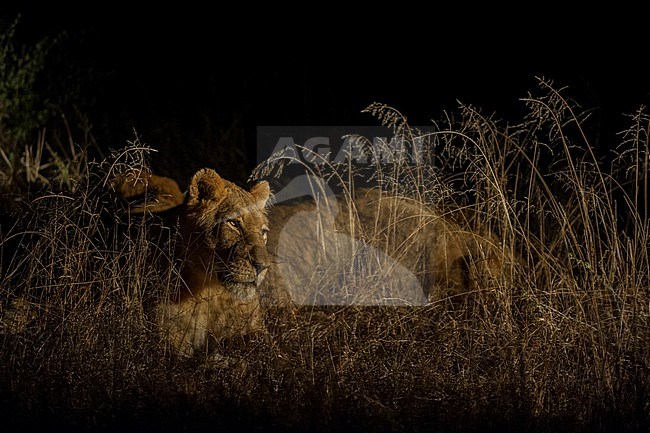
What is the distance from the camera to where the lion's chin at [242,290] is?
5875mm

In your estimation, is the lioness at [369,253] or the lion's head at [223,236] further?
the lioness at [369,253]

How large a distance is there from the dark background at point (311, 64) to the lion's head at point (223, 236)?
4313mm

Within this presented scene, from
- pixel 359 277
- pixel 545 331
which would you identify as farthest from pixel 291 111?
pixel 545 331

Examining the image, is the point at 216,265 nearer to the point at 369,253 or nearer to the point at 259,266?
the point at 259,266

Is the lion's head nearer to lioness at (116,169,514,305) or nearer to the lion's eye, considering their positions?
the lion's eye

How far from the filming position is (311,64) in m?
13.0

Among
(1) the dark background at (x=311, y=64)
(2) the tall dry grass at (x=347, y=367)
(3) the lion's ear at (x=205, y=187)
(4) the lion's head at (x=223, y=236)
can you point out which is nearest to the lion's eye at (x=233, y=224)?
(4) the lion's head at (x=223, y=236)

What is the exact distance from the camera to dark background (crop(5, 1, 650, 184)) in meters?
10.8

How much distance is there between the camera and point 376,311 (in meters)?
6.34

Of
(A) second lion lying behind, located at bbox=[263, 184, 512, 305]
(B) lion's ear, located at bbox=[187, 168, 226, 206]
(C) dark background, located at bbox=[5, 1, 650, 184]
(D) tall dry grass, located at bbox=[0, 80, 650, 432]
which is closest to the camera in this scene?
(D) tall dry grass, located at bbox=[0, 80, 650, 432]

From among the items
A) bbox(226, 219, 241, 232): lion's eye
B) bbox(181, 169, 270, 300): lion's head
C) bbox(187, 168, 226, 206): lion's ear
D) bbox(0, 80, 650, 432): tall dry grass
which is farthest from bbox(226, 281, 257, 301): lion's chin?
bbox(187, 168, 226, 206): lion's ear

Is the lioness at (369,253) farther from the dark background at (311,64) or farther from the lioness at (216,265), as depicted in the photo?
the dark background at (311,64)

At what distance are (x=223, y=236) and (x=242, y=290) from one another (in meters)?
0.33

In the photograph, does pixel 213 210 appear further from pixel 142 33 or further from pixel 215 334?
pixel 142 33
